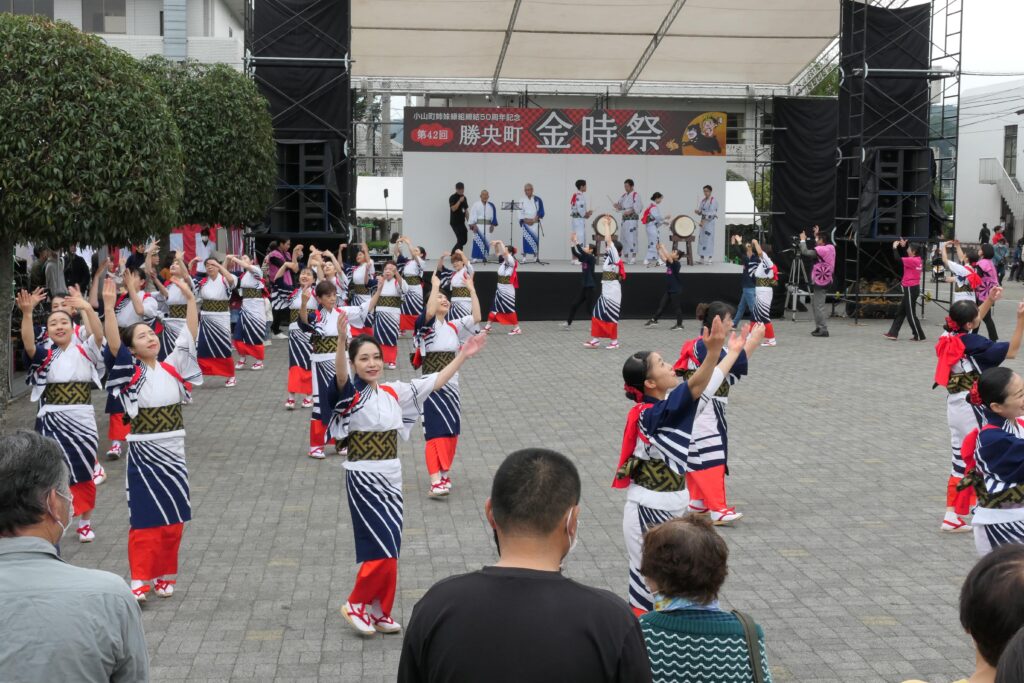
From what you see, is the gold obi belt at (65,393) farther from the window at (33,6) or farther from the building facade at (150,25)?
the window at (33,6)

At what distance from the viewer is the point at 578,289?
76.8 ft

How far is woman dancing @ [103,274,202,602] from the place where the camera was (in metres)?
6.73

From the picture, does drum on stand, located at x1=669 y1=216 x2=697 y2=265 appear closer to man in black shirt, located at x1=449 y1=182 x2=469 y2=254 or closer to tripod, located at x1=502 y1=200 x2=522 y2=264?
tripod, located at x1=502 y1=200 x2=522 y2=264

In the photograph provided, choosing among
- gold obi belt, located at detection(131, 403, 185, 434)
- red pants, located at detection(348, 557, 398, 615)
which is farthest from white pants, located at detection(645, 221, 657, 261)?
red pants, located at detection(348, 557, 398, 615)

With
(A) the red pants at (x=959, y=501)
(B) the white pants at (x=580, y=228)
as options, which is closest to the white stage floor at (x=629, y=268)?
(B) the white pants at (x=580, y=228)

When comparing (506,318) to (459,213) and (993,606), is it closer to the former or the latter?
(459,213)

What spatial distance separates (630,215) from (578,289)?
2.97m

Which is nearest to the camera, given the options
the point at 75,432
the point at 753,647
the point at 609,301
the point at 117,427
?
the point at 753,647

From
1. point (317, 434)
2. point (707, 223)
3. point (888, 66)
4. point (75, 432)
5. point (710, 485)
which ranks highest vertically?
point (888, 66)

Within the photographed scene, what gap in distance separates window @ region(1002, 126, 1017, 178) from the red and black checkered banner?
82.9 feet

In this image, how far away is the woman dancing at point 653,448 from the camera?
546 centimetres

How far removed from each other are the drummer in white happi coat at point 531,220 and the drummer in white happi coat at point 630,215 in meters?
1.68

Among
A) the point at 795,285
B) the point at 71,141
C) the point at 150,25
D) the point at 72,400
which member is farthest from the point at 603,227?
the point at 72,400

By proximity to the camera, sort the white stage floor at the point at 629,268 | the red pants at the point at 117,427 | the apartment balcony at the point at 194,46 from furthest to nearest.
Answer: the apartment balcony at the point at 194,46, the white stage floor at the point at 629,268, the red pants at the point at 117,427
